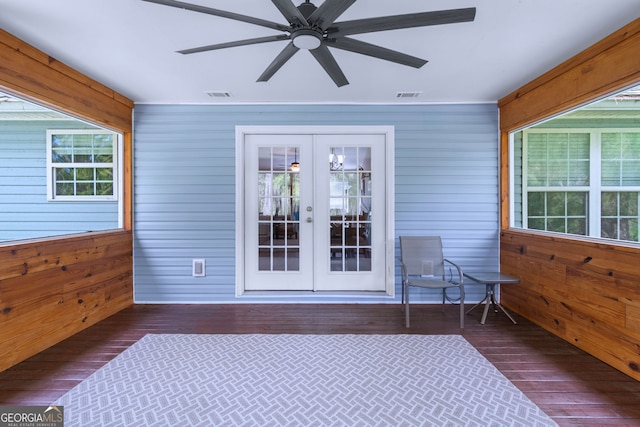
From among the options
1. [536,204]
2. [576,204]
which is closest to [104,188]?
[536,204]

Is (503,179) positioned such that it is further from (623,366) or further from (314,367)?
(314,367)

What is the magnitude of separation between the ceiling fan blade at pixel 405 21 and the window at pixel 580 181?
2795 millimetres

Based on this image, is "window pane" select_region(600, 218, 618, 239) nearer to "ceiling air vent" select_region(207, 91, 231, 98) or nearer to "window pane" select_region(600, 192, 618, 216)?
"window pane" select_region(600, 192, 618, 216)

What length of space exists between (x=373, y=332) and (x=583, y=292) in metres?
1.83

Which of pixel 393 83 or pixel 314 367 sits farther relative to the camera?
pixel 393 83

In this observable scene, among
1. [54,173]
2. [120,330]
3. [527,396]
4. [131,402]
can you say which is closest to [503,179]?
[527,396]

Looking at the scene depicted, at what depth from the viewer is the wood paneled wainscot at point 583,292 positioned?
213 cm

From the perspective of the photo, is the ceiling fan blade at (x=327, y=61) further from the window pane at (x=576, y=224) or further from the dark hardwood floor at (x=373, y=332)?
the window pane at (x=576, y=224)

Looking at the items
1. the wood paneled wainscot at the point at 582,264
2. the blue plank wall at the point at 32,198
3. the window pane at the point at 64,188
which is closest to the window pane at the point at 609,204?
the wood paneled wainscot at the point at 582,264

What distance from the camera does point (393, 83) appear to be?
3.08 metres

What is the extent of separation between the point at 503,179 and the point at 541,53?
1481 millimetres

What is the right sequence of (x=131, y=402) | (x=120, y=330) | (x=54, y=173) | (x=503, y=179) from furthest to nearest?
(x=54, y=173) → (x=503, y=179) → (x=120, y=330) → (x=131, y=402)

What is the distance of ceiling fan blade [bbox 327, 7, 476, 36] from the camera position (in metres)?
1.44

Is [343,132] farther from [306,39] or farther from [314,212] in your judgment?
[306,39]
